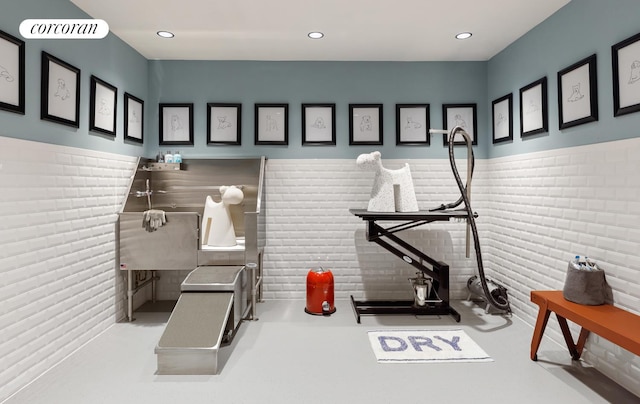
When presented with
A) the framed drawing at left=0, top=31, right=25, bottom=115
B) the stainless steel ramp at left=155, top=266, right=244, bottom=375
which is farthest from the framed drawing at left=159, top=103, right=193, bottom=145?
the framed drawing at left=0, top=31, right=25, bottom=115

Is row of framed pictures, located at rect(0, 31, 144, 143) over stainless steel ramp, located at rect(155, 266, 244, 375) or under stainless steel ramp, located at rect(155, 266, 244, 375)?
over

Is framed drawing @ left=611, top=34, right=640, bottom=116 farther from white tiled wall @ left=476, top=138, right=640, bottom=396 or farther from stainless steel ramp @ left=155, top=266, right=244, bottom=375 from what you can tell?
stainless steel ramp @ left=155, top=266, right=244, bottom=375

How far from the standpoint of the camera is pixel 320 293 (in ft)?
12.8

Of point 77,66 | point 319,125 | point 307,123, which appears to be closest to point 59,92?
point 77,66

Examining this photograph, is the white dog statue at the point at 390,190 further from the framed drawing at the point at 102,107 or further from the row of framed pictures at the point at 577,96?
the framed drawing at the point at 102,107

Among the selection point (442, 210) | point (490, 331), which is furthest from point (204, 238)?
point (490, 331)

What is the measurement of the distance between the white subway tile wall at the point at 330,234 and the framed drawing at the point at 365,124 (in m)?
0.34

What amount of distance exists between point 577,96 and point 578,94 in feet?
0.06

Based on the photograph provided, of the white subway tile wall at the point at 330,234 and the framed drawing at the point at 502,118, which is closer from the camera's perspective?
the white subway tile wall at the point at 330,234

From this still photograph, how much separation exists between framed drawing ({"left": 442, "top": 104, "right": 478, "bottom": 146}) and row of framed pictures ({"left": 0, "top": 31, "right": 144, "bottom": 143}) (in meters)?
3.55

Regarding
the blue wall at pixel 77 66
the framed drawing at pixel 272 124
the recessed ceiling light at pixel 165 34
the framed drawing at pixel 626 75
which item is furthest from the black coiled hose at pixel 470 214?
the blue wall at pixel 77 66

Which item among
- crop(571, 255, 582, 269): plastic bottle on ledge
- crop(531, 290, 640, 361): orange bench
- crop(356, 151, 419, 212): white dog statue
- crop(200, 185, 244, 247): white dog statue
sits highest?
crop(356, 151, 419, 212): white dog statue

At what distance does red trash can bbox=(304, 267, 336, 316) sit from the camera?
3.90 metres

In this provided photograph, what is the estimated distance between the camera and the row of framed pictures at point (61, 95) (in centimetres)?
241
